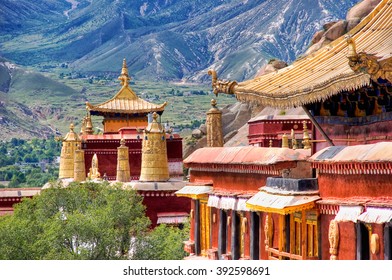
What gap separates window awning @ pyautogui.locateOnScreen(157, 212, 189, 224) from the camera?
37531 mm

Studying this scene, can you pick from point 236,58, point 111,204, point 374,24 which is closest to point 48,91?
point 236,58

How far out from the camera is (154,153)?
37.8m

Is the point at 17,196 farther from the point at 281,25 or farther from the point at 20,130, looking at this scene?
the point at 281,25

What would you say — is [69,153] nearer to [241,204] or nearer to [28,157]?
[241,204]

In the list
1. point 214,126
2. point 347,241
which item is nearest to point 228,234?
point 214,126

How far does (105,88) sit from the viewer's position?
15612cm

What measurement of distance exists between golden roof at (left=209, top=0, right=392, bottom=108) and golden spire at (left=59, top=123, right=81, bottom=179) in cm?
2671

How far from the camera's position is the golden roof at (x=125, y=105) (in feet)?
162

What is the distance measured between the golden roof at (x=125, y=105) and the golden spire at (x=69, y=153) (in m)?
2.80

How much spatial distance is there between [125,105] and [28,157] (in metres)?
77.3

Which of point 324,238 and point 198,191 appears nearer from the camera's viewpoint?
point 324,238

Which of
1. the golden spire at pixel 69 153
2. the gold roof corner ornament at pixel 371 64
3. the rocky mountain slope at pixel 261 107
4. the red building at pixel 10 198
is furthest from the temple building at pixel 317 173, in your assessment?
the golden spire at pixel 69 153

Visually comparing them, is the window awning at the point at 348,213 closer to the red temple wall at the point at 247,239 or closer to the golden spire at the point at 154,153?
the red temple wall at the point at 247,239

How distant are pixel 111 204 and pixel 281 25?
512 feet
